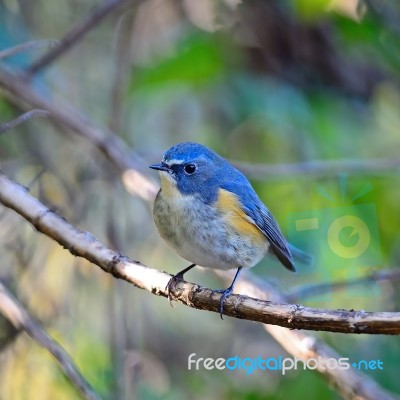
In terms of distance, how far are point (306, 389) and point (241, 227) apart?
2.91 ft

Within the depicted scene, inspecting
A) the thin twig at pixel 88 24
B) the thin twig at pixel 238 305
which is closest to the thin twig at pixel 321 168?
the thin twig at pixel 88 24

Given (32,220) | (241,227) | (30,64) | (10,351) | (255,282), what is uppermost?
(30,64)

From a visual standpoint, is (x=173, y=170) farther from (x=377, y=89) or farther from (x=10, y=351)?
(x=377, y=89)

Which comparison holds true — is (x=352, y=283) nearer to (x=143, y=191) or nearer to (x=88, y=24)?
(x=143, y=191)

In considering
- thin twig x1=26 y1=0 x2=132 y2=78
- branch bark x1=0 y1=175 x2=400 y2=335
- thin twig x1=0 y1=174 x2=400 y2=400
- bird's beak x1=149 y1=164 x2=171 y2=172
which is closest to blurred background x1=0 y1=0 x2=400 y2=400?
thin twig x1=26 y1=0 x2=132 y2=78

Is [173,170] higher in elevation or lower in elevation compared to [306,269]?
higher

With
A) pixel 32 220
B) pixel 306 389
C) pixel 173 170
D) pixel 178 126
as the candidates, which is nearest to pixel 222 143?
pixel 178 126

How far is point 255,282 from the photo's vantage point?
3.40 meters

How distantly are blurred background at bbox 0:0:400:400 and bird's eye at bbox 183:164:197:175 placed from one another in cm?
78

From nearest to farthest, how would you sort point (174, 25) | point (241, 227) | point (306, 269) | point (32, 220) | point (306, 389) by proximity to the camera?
point (32, 220)
point (241, 227)
point (306, 389)
point (306, 269)
point (174, 25)

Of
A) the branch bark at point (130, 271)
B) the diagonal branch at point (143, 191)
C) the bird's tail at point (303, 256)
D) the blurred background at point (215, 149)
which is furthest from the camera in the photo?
the bird's tail at point (303, 256)

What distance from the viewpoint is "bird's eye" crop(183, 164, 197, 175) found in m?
3.29

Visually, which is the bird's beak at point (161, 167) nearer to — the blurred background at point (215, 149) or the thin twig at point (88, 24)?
the blurred background at point (215, 149)

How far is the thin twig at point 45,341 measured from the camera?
2.55 m
